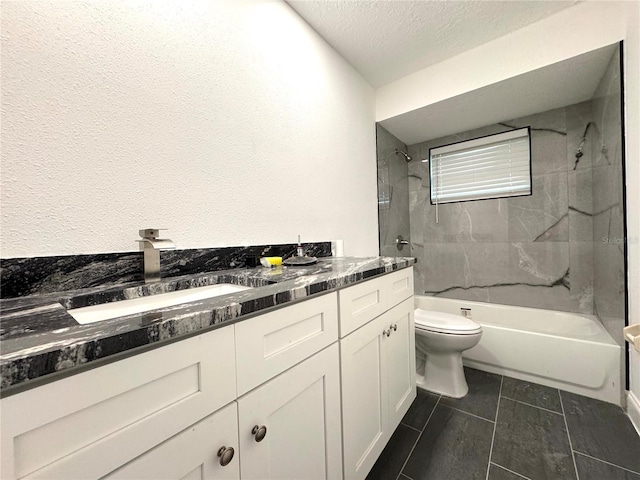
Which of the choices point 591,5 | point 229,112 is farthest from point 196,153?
point 591,5

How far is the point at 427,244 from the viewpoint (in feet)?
9.30

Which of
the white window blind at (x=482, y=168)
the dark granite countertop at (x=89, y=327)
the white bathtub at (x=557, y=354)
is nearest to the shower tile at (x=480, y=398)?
the white bathtub at (x=557, y=354)

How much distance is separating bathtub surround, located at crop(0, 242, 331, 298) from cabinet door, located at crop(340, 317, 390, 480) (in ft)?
2.05

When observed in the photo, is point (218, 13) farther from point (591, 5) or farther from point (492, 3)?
point (591, 5)

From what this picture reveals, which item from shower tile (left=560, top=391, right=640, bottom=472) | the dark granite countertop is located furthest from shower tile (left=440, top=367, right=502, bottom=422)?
the dark granite countertop

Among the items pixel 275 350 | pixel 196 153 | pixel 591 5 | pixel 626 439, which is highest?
pixel 591 5

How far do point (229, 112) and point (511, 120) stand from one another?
100 inches

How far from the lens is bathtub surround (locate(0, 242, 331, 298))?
0.65 metres

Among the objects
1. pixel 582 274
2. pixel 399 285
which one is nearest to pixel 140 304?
pixel 399 285

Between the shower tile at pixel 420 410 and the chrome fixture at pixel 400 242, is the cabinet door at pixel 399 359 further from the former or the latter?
the chrome fixture at pixel 400 242

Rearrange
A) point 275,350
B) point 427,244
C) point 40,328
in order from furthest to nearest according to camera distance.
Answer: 1. point 427,244
2. point 275,350
3. point 40,328

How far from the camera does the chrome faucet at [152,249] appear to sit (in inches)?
31.3

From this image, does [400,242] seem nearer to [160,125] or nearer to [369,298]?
[369,298]

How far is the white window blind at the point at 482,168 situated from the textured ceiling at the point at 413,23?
3.24 ft
